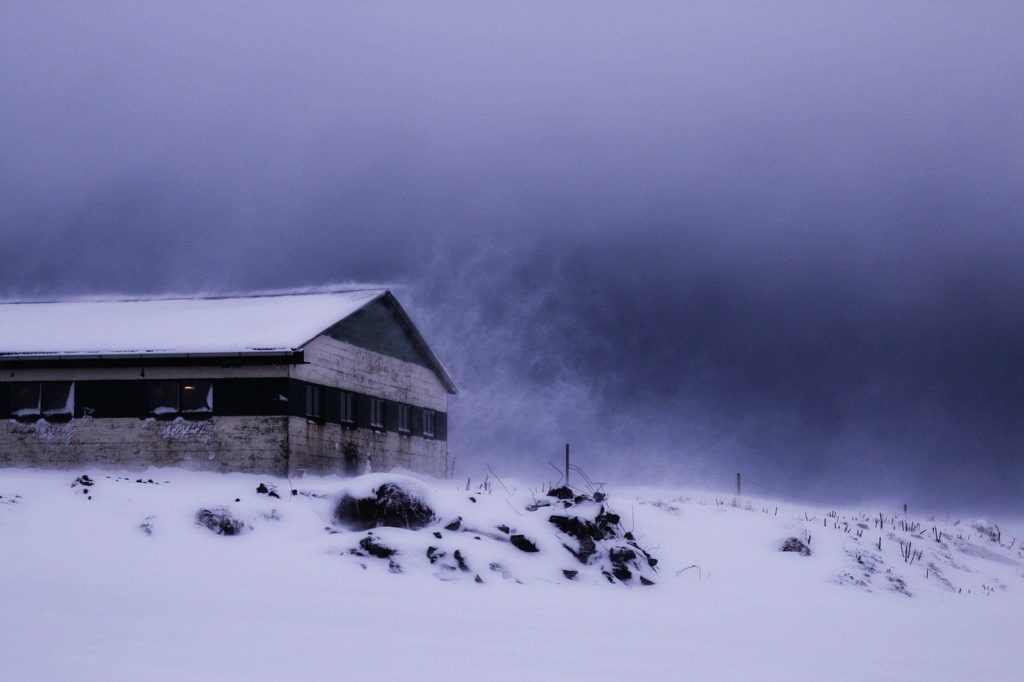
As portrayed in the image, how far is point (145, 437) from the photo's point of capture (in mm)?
27578

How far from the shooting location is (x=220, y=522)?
18.0m

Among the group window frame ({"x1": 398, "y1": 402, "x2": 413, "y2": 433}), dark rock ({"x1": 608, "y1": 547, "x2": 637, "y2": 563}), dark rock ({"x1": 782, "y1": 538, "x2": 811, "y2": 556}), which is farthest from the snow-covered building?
dark rock ({"x1": 782, "y1": 538, "x2": 811, "y2": 556})

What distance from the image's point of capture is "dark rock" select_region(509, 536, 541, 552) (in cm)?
1836

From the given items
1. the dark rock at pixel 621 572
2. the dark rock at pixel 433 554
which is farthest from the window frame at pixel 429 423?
the dark rock at pixel 433 554

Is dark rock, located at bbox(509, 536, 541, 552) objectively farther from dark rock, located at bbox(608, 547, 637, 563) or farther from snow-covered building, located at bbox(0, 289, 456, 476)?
snow-covered building, located at bbox(0, 289, 456, 476)

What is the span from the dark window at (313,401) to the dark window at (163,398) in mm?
3535

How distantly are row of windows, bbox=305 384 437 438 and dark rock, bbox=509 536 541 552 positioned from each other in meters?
11.0

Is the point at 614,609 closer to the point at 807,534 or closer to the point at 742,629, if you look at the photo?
the point at 742,629

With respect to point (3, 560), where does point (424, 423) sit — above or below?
above

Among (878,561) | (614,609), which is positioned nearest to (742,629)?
(614,609)

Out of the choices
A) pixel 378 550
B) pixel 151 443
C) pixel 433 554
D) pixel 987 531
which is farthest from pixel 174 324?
pixel 987 531

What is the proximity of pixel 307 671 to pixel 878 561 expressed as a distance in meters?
14.5

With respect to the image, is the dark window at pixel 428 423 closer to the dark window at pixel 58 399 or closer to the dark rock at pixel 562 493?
the dark window at pixel 58 399

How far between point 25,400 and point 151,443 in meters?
4.20
